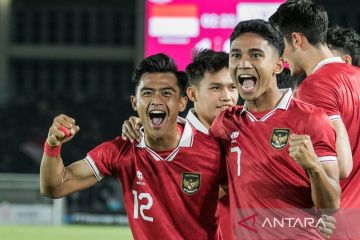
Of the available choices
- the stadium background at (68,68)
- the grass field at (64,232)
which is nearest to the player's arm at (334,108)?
the grass field at (64,232)

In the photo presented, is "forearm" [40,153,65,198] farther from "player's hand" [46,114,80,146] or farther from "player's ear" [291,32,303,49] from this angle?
"player's ear" [291,32,303,49]

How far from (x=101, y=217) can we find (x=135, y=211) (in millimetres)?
10759

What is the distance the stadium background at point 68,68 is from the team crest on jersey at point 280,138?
449 inches

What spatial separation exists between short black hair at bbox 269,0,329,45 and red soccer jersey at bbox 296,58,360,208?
180mm

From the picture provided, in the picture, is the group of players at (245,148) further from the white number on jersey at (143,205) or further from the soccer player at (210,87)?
the soccer player at (210,87)

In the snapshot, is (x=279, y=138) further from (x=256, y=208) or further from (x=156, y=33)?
(x=156, y=33)

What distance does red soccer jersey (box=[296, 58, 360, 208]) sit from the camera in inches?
152

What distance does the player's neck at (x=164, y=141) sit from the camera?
161 inches

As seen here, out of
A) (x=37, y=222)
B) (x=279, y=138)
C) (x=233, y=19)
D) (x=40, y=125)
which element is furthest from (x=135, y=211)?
(x=40, y=125)

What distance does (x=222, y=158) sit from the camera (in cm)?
399

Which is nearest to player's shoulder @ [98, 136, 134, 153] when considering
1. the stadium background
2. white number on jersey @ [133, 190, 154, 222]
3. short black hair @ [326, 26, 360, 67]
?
white number on jersey @ [133, 190, 154, 222]

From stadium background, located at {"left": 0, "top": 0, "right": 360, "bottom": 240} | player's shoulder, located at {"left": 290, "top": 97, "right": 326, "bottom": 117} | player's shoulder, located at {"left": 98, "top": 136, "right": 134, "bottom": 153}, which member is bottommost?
stadium background, located at {"left": 0, "top": 0, "right": 360, "bottom": 240}

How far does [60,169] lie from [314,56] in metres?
1.30

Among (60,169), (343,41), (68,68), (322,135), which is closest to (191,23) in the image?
(343,41)
